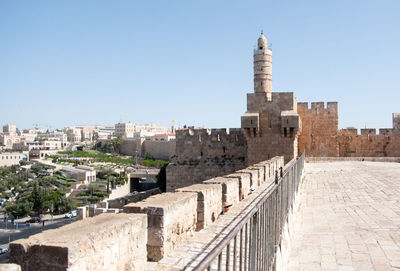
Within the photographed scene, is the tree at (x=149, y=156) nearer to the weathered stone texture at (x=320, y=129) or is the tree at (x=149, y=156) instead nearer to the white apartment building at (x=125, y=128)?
the weathered stone texture at (x=320, y=129)

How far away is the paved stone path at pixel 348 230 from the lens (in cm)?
325

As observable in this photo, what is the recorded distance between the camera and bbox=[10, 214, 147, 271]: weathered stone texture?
4.14 ft

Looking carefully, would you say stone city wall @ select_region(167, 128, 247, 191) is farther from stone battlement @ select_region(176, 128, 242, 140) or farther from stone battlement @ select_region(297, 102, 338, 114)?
stone battlement @ select_region(297, 102, 338, 114)

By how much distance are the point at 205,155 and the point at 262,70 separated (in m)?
6.46

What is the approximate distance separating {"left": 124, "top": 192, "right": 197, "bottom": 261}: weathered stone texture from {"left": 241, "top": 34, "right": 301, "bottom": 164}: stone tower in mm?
9686

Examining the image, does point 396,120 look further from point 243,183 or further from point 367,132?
point 243,183

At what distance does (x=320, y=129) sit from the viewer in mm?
16109

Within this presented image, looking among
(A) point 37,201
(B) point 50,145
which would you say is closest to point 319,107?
(A) point 37,201

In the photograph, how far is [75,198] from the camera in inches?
1364

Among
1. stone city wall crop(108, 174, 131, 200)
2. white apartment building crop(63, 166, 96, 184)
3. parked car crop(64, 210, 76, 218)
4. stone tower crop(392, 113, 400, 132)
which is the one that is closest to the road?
parked car crop(64, 210, 76, 218)

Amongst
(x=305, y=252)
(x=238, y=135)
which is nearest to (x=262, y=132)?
(x=238, y=135)

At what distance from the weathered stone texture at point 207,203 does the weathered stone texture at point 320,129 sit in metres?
12.9

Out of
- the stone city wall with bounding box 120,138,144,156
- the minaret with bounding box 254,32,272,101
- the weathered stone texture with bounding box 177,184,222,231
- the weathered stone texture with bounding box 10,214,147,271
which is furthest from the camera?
the stone city wall with bounding box 120,138,144,156

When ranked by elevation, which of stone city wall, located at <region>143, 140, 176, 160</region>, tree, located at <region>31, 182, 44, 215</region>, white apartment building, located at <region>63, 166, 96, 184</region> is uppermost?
stone city wall, located at <region>143, 140, 176, 160</region>
